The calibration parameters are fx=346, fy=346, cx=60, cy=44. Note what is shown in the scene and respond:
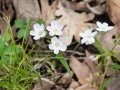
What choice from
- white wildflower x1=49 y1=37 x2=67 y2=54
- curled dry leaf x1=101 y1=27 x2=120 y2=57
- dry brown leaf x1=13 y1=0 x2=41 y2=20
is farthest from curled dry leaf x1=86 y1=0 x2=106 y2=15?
white wildflower x1=49 y1=37 x2=67 y2=54

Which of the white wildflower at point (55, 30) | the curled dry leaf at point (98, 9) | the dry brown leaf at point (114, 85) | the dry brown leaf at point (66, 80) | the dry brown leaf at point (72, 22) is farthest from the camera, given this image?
the curled dry leaf at point (98, 9)

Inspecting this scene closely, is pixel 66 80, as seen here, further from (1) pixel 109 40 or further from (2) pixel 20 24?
(2) pixel 20 24

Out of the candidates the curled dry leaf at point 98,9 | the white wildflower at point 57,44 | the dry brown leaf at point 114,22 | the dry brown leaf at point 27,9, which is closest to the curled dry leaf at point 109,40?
the dry brown leaf at point 114,22

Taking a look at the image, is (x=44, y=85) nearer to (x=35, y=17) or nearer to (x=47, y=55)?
(x=47, y=55)

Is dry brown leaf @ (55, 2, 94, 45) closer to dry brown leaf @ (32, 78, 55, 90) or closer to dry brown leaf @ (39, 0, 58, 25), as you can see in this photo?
dry brown leaf @ (39, 0, 58, 25)

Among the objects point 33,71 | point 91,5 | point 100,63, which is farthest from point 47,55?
point 91,5

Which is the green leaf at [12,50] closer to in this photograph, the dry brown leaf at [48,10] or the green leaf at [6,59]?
the green leaf at [6,59]

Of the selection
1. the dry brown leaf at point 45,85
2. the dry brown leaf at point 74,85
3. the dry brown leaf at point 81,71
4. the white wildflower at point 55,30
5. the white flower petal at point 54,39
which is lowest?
the dry brown leaf at point 74,85

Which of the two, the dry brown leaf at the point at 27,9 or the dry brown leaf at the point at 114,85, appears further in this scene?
the dry brown leaf at the point at 27,9
